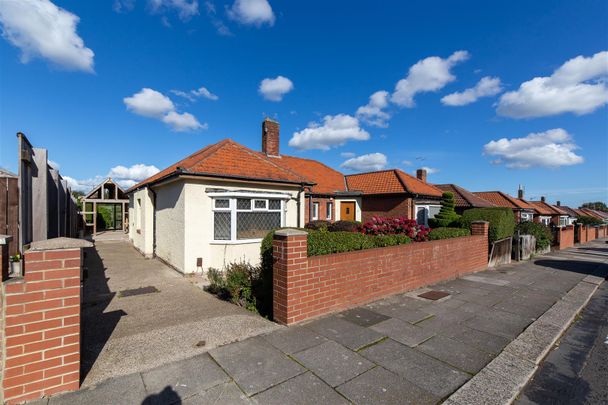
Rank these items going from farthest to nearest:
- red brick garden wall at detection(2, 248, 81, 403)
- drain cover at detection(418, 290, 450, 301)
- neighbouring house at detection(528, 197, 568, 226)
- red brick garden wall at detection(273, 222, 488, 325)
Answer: neighbouring house at detection(528, 197, 568, 226) → drain cover at detection(418, 290, 450, 301) → red brick garden wall at detection(273, 222, 488, 325) → red brick garden wall at detection(2, 248, 81, 403)

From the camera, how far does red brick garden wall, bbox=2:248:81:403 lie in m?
2.54

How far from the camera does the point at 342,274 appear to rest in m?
5.10

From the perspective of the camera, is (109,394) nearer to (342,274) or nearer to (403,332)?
(342,274)

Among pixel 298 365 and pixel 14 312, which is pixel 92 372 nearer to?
pixel 14 312

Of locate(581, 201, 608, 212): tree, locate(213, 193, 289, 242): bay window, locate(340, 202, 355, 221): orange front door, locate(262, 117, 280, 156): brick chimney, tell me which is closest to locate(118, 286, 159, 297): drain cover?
locate(213, 193, 289, 242): bay window

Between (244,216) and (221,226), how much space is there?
76 cm

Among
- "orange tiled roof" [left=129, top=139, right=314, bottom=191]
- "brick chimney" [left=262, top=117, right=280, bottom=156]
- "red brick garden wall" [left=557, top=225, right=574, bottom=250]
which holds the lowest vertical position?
"red brick garden wall" [left=557, top=225, right=574, bottom=250]

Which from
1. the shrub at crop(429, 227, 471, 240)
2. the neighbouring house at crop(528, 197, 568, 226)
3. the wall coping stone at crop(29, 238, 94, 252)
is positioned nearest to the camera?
the wall coping stone at crop(29, 238, 94, 252)

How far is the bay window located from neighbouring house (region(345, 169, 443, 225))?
10490mm

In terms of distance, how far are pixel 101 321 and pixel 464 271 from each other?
905 cm

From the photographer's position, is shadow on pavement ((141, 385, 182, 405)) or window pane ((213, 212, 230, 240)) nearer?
shadow on pavement ((141, 385, 182, 405))

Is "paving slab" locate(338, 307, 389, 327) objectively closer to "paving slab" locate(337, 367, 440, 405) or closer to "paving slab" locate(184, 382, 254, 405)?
"paving slab" locate(337, 367, 440, 405)

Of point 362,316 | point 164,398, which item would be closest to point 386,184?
point 362,316

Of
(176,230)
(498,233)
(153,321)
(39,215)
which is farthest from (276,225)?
(498,233)
